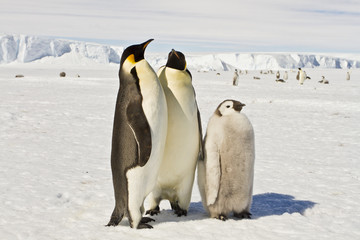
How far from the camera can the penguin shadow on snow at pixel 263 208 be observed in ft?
12.5

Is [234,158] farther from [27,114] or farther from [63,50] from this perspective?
[63,50]

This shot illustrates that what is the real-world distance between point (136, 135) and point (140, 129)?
6 cm

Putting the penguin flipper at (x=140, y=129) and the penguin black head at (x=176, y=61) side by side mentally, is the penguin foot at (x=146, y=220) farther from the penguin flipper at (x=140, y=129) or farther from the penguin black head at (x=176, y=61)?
the penguin black head at (x=176, y=61)

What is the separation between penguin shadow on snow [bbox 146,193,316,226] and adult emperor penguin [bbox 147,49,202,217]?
15 cm

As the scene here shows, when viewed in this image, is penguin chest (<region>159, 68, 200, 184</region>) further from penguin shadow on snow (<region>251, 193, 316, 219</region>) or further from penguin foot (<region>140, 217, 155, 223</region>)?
penguin shadow on snow (<region>251, 193, 316, 219</region>)

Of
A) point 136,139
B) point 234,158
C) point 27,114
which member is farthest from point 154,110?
point 27,114

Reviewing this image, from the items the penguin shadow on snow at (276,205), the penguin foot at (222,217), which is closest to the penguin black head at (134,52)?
the penguin foot at (222,217)

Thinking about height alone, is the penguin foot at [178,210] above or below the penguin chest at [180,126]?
below

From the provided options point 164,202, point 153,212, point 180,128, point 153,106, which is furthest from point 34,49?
point 153,106

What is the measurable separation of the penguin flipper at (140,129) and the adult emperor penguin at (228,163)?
24.1 inches

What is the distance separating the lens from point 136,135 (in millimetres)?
3289

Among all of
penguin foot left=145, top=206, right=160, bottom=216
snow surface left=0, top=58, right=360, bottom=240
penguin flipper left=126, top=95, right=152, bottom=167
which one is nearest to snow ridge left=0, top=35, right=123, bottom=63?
snow surface left=0, top=58, right=360, bottom=240

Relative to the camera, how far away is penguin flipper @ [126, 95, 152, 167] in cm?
328

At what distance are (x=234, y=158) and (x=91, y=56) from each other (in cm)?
17949
